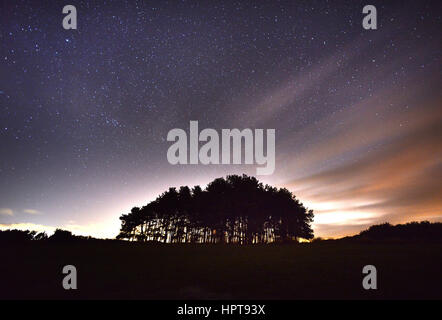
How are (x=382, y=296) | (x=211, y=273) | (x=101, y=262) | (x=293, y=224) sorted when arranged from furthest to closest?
1. (x=293, y=224)
2. (x=101, y=262)
3. (x=211, y=273)
4. (x=382, y=296)

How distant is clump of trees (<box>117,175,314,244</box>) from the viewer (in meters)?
56.7

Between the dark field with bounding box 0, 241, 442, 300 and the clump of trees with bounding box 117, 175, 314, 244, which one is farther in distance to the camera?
the clump of trees with bounding box 117, 175, 314, 244

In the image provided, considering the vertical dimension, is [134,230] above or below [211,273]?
below

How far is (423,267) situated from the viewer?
12.5m

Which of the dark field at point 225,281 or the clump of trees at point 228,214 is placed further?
the clump of trees at point 228,214

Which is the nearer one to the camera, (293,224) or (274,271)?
(274,271)

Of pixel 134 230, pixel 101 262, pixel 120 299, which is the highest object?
pixel 120 299

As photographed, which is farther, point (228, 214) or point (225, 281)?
point (228, 214)

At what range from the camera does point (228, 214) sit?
185 ft

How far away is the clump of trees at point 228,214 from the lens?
56709mm

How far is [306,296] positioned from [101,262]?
559 inches
